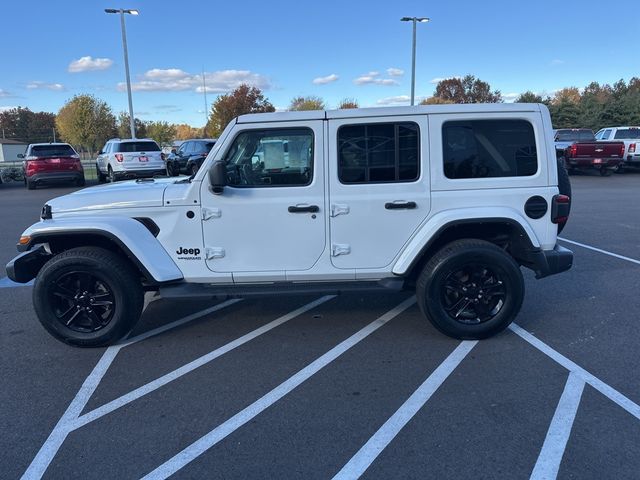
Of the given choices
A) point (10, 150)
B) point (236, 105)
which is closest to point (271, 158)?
point (236, 105)

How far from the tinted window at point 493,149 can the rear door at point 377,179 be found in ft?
1.05

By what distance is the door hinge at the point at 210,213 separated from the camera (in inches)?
168

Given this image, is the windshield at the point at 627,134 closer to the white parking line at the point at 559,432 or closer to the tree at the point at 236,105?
the white parking line at the point at 559,432

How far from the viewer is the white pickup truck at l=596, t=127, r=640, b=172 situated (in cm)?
2100

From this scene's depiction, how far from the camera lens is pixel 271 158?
434cm

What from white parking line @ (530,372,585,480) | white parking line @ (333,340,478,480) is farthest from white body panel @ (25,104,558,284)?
Answer: white parking line @ (530,372,585,480)

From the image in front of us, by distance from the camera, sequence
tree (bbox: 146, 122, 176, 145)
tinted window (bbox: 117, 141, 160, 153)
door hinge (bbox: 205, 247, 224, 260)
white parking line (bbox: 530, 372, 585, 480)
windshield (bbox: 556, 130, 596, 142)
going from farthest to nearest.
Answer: tree (bbox: 146, 122, 176, 145) → windshield (bbox: 556, 130, 596, 142) → tinted window (bbox: 117, 141, 160, 153) → door hinge (bbox: 205, 247, 224, 260) → white parking line (bbox: 530, 372, 585, 480)

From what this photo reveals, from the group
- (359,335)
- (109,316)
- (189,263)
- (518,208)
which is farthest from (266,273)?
(518,208)

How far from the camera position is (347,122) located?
4.29 m

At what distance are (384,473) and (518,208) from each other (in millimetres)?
2557

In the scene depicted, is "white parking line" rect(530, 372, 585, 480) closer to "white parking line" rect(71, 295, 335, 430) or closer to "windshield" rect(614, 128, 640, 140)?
"white parking line" rect(71, 295, 335, 430)

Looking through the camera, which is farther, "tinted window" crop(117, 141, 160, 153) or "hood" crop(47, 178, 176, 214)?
"tinted window" crop(117, 141, 160, 153)

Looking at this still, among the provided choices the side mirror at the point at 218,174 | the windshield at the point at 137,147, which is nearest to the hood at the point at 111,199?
the side mirror at the point at 218,174

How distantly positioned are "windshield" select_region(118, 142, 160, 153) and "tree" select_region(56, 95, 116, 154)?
36585mm
